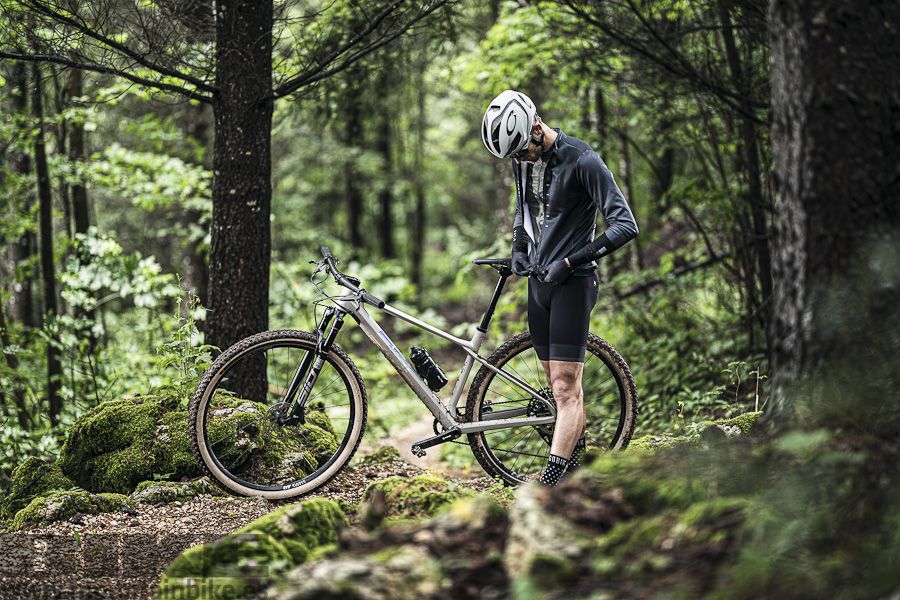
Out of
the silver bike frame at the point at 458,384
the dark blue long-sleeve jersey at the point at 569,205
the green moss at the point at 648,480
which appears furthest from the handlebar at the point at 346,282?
the green moss at the point at 648,480

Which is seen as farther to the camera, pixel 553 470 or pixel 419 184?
pixel 419 184

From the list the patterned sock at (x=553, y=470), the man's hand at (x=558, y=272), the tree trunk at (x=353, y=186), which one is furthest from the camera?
the tree trunk at (x=353, y=186)

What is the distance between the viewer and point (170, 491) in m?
4.95

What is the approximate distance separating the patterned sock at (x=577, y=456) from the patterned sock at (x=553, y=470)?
0.41 feet

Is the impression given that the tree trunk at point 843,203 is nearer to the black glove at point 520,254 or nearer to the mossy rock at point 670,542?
the mossy rock at point 670,542

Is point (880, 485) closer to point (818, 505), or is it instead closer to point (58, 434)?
point (818, 505)

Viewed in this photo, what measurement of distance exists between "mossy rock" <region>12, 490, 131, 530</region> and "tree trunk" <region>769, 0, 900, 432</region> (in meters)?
3.89

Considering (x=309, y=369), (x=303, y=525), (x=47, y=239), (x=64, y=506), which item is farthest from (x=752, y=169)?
(x=47, y=239)

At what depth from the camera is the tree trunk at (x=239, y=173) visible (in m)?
6.00

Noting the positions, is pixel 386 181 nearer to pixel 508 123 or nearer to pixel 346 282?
pixel 346 282

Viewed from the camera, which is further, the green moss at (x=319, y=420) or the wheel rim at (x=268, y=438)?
the green moss at (x=319, y=420)

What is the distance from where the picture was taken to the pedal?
16.2ft

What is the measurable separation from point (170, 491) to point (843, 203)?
4139 millimetres

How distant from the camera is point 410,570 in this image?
8.61 feet
